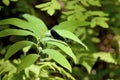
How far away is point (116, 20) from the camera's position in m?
2.38

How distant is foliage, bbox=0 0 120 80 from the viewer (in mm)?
1221

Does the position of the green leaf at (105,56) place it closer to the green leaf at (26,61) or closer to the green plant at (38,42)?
the green plant at (38,42)

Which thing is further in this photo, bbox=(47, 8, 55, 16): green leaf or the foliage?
bbox=(47, 8, 55, 16): green leaf

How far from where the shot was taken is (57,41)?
1.23m

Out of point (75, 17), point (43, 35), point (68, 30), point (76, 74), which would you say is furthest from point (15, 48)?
point (76, 74)

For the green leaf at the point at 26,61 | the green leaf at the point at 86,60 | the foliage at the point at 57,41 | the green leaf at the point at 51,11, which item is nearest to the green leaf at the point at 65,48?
the foliage at the point at 57,41

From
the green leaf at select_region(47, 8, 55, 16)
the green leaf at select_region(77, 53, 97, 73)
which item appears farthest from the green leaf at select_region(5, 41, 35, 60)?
the green leaf at select_region(77, 53, 97, 73)

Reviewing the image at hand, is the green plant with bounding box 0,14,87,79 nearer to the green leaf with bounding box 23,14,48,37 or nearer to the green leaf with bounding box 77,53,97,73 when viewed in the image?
the green leaf with bounding box 23,14,48,37

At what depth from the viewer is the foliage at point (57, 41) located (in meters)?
1.22

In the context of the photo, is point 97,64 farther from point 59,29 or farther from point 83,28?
point 59,29

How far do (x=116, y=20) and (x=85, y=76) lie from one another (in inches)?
19.7

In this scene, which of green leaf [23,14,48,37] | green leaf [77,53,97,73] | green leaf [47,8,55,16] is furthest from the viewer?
green leaf [77,53,97,73]

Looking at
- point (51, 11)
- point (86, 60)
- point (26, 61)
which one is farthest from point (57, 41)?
point (86, 60)

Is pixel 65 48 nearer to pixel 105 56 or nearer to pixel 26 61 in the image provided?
pixel 26 61
